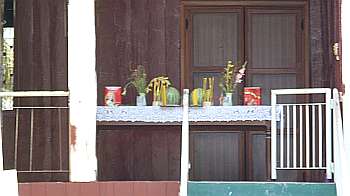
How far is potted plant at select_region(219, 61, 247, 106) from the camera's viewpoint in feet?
27.5

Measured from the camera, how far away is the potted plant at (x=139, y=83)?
844 centimetres

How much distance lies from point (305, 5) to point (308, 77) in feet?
3.10

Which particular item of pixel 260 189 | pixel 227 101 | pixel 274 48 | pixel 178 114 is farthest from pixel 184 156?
pixel 274 48

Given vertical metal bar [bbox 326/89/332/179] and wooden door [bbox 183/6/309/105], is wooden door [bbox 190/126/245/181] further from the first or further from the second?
vertical metal bar [bbox 326/89/332/179]

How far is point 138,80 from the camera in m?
8.95

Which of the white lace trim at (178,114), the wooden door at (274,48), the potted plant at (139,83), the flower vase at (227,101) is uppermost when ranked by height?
the wooden door at (274,48)

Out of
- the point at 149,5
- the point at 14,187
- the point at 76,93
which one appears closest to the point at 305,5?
the point at 149,5

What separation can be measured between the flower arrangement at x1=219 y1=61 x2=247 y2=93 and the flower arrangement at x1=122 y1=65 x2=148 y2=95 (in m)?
0.91

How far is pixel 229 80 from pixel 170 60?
1.36 meters

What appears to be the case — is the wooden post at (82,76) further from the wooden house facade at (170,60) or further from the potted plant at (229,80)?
the wooden house facade at (170,60)

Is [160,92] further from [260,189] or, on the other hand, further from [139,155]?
[139,155]

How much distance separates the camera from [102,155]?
32.4ft

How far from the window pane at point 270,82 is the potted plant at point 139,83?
1.53 m

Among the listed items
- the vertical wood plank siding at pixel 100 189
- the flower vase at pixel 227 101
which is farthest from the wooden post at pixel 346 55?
the vertical wood plank siding at pixel 100 189
